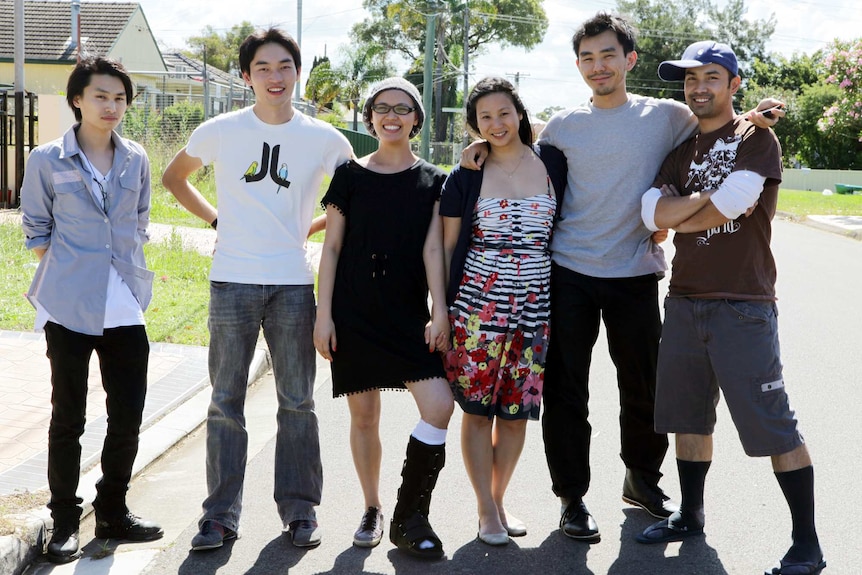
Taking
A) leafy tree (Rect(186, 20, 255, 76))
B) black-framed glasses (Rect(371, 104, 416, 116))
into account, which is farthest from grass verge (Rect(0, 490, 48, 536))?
leafy tree (Rect(186, 20, 255, 76))

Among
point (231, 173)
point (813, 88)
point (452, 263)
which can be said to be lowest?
point (452, 263)

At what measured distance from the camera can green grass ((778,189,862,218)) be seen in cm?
2527

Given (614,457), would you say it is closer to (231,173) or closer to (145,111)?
(231,173)

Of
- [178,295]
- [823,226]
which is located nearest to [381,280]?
[178,295]

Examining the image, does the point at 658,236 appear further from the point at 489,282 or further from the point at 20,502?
the point at 20,502

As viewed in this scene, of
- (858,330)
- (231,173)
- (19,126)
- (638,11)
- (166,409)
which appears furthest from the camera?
(638,11)

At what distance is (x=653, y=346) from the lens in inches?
177

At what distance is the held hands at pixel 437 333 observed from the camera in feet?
13.4

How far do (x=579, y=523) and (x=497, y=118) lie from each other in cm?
183

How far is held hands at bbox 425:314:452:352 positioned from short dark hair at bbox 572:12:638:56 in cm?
144

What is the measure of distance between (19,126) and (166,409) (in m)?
12.3

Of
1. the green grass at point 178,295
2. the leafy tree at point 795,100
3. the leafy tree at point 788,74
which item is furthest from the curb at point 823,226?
the leafy tree at point 788,74

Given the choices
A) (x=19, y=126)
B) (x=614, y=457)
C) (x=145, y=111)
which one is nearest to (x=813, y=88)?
(x=145, y=111)

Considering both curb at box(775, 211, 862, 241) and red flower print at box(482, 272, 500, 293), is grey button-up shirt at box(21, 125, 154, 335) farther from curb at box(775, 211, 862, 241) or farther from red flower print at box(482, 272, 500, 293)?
curb at box(775, 211, 862, 241)
